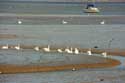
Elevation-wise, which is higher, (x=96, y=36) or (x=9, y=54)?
(x=9, y=54)

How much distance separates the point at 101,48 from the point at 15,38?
31.8 feet

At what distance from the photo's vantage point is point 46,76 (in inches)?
1257

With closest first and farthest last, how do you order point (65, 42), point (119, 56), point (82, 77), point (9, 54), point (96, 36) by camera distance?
point (82, 77) < point (9, 54) < point (119, 56) < point (65, 42) < point (96, 36)

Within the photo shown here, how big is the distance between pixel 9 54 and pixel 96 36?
2008 cm

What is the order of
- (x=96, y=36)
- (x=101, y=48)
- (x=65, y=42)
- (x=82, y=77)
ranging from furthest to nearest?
(x=96, y=36)
(x=65, y=42)
(x=101, y=48)
(x=82, y=77)

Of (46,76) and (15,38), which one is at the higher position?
(46,76)

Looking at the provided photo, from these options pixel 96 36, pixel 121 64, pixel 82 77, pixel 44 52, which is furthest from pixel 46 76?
pixel 96 36

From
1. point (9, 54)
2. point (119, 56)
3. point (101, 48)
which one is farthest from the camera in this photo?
point (101, 48)

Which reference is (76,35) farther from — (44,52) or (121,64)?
(121,64)

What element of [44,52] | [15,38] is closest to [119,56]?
[44,52]

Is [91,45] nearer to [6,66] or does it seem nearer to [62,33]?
[62,33]

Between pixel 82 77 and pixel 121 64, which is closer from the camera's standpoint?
pixel 82 77

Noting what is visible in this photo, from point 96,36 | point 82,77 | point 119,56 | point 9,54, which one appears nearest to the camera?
point 82,77

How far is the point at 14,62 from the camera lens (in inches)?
1379
